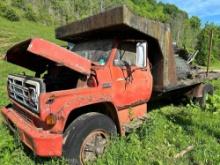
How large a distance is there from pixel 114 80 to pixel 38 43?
1596mm

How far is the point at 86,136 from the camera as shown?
4668mm

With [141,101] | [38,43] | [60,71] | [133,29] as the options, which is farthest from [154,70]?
[38,43]

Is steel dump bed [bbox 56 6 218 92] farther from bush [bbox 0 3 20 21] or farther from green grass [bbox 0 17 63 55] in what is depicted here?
bush [bbox 0 3 20 21]

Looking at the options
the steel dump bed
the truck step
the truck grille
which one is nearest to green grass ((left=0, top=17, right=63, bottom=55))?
the steel dump bed

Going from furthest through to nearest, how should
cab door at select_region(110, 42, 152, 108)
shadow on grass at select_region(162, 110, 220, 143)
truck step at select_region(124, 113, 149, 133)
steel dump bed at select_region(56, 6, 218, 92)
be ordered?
shadow on grass at select_region(162, 110, 220, 143) < truck step at select_region(124, 113, 149, 133) < cab door at select_region(110, 42, 152, 108) < steel dump bed at select_region(56, 6, 218, 92)

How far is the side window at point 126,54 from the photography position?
5711mm

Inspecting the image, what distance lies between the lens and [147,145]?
5570mm

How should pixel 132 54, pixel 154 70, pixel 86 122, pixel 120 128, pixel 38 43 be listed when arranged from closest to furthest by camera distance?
pixel 38 43
pixel 86 122
pixel 120 128
pixel 132 54
pixel 154 70

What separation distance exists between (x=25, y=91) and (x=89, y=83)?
103 centimetres

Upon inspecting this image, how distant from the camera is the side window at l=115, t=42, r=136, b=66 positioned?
5711 millimetres

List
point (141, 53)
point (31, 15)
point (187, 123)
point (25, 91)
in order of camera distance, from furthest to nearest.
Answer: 1. point (31, 15)
2. point (187, 123)
3. point (141, 53)
4. point (25, 91)

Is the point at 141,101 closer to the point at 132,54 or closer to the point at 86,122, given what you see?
the point at 132,54

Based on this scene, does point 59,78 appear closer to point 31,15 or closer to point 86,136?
point 86,136

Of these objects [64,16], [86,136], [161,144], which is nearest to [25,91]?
[86,136]
